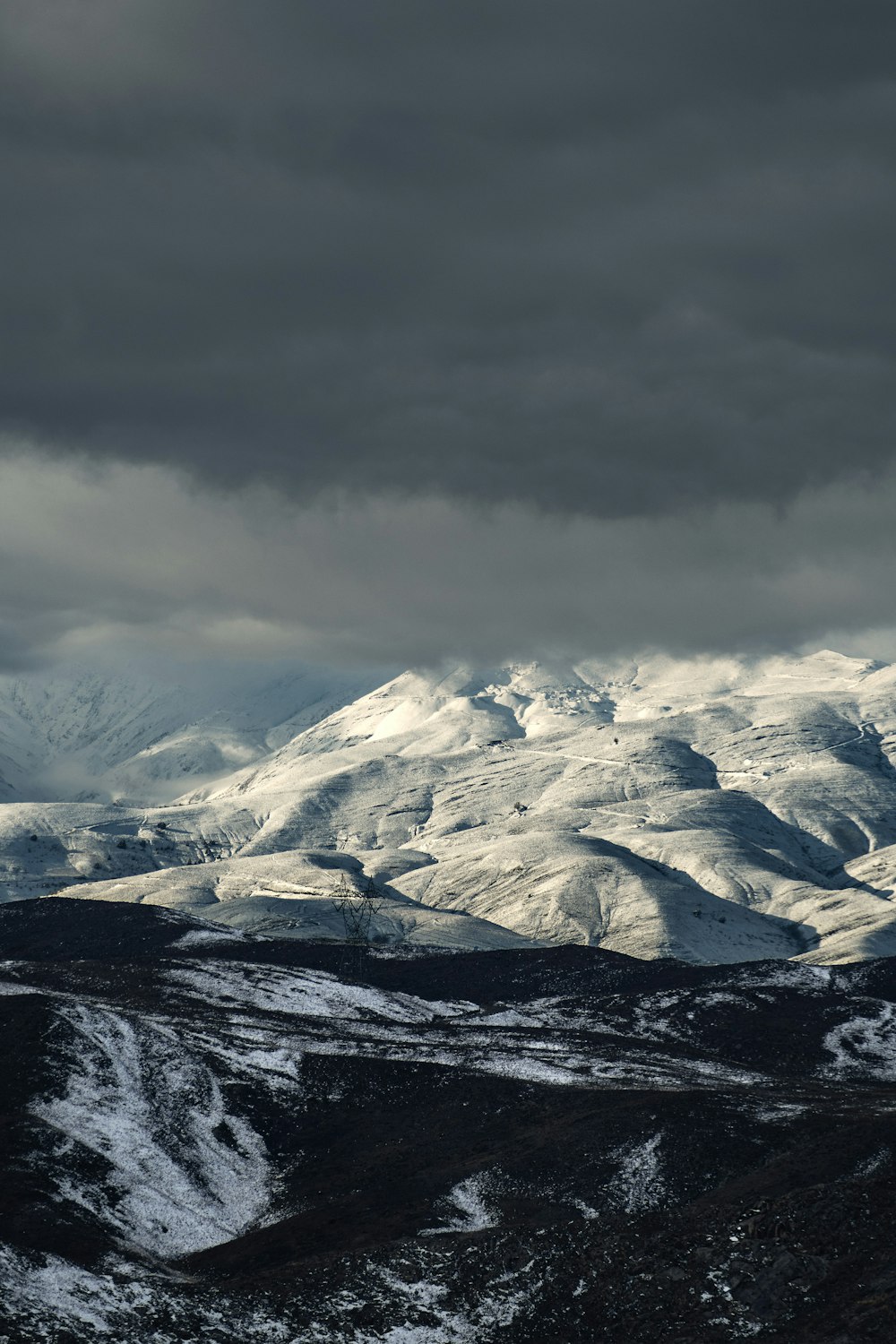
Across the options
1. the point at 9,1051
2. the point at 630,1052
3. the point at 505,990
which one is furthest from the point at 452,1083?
the point at 505,990

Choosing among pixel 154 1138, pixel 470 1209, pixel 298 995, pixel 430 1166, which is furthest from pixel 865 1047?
pixel 154 1138

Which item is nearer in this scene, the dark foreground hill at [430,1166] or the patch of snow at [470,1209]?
the dark foreground hill at [430,1166]

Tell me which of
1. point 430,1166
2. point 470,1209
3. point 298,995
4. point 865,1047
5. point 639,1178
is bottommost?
point 865,1047

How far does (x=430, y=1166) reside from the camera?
276ft

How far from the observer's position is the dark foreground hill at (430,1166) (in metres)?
55.2

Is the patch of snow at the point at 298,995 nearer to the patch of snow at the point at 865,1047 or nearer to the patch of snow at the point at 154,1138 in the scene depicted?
the patch of snow at the point at 154,1138

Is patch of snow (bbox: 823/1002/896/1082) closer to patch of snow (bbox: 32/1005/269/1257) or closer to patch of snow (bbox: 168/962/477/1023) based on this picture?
patch of snow (bbox: 168/962/477/1023)

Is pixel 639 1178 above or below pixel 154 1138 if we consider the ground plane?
below

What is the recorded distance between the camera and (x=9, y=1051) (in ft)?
307

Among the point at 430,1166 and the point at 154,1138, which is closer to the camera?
the point at 430,1166

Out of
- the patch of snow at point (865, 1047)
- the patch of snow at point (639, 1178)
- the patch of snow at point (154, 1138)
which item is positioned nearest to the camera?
the patch of snow at point (154, 1138)

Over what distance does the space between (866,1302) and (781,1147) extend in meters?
29.1

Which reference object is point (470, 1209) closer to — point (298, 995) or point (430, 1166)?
point (430, 1166)

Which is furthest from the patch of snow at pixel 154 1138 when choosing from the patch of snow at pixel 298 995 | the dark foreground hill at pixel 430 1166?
the patch of snow at pixel 298 995
